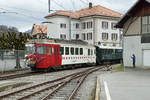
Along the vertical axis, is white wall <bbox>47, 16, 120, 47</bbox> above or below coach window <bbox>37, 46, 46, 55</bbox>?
above

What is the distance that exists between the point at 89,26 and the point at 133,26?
1301 inches

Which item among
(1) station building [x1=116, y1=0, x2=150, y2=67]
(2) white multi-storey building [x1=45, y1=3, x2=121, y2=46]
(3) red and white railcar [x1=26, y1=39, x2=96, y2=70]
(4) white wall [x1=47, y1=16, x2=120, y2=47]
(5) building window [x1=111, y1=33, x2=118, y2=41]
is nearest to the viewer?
(3) red and white railcar [x1=26, y1=39, x2=96, y2=70]

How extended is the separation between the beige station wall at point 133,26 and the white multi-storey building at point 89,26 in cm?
3025

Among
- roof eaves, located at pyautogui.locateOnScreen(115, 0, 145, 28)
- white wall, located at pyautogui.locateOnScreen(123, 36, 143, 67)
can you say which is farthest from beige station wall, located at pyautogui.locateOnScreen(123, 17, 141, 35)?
white wall, located at pyautogui.locateOnScreen(123, 36, 143, 67)

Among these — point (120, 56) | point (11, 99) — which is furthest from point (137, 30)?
point (11, 99)

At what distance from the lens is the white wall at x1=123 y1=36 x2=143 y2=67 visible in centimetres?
2436

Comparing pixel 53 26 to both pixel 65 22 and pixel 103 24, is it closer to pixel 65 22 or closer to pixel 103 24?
pixel 65 22

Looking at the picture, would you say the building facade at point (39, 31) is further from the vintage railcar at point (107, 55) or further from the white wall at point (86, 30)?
the vintage railcar at point (107, 55)

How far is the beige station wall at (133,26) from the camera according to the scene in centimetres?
2444

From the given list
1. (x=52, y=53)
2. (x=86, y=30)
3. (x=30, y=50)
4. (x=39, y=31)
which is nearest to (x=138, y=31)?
(x=52, y=53)

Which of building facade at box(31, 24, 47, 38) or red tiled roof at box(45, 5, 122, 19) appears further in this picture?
red tiled roof at box(45, 5, 122, 19)

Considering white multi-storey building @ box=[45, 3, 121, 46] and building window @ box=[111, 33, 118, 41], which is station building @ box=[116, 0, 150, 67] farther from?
building window @ box=[111, 33, 118, 41]

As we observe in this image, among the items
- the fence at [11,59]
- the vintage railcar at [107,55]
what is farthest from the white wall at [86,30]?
the fence at [11,59]

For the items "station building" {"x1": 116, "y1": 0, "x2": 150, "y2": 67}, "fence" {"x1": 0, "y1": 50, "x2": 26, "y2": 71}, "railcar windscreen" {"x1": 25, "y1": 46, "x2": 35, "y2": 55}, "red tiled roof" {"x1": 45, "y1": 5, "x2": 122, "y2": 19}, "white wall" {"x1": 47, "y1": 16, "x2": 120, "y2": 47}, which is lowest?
"fence" {"x1": 0, "y1": 50, "x2": 26, "y2": 71}
